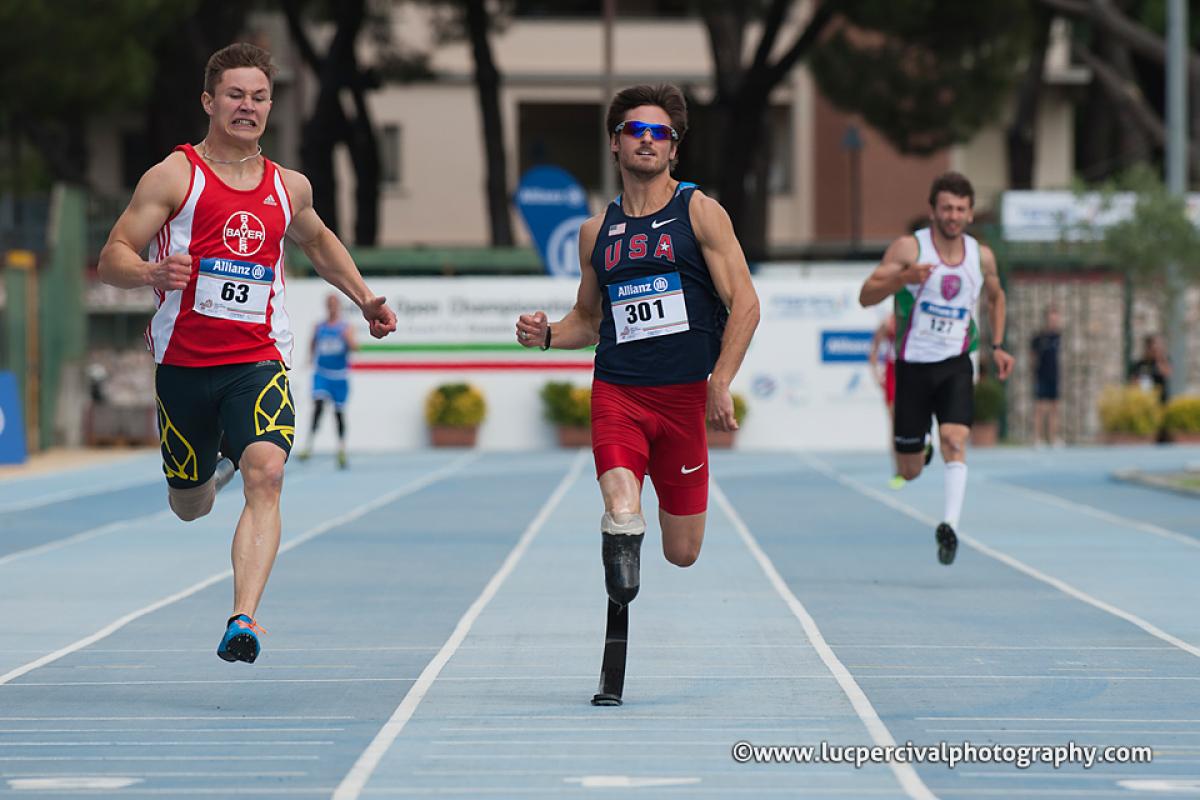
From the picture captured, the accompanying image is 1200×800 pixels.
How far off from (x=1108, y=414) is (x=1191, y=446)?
50.9 inches

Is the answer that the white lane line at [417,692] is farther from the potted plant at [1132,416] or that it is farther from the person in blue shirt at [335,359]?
the potted plant at [1132,416]

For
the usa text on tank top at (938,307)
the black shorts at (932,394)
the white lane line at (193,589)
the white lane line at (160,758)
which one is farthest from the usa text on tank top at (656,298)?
the black shorts at (932,394)

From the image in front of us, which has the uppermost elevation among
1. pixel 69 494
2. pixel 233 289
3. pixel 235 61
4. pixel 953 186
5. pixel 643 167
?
pixel 235 61

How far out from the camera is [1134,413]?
3092cm

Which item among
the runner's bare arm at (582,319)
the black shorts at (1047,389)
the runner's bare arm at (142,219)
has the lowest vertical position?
the black shorts at (1047,389)

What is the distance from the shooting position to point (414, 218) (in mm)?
53875

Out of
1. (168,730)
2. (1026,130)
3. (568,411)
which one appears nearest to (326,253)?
(168,730)

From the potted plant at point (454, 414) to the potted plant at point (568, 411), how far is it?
102 centimetres

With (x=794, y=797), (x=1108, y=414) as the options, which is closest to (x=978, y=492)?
(x=1108, y=414)

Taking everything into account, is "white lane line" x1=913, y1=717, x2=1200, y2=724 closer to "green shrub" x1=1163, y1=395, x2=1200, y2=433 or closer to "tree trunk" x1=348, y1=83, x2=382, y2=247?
"green shrub" x1=1163, y1=395, x2=1200, y2=433

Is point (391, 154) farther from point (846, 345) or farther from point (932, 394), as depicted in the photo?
point (932, 394)

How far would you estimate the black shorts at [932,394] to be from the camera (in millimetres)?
12828

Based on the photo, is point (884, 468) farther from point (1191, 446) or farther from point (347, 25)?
point (347, 25)

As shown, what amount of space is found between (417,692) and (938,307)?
5605 mm
